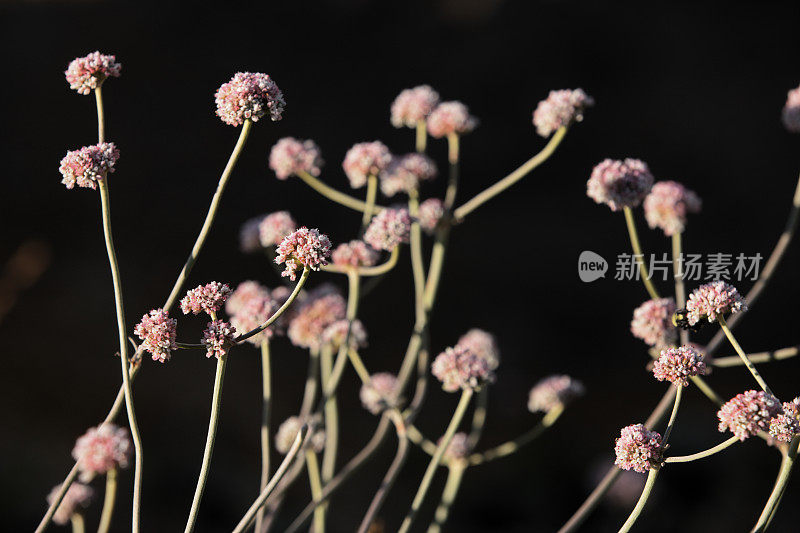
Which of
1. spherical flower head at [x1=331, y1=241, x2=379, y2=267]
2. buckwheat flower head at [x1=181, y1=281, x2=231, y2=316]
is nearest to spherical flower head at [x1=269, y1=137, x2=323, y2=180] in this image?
spherical flower head at [x1=331, y1=241, x2=379, y2=267]

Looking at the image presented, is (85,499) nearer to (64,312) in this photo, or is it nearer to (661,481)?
(64,312)

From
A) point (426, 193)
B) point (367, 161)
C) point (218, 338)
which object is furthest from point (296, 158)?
point (426, 193)

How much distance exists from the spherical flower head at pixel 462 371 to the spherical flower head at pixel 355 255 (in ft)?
0.49

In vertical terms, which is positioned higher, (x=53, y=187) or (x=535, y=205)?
(x=535, y=205)

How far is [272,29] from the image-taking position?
2.01 meters

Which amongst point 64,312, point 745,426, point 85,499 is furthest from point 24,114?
point 745,426

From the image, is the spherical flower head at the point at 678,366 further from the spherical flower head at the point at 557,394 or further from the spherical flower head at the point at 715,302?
the spherical flower head at the point at 557,394

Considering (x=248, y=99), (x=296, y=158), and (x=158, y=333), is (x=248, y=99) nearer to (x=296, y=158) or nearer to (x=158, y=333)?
(x=158, y=333)

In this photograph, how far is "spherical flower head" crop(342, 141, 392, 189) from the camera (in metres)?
0.92

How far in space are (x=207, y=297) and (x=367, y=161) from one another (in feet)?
1.24

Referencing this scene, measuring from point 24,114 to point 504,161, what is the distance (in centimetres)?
126

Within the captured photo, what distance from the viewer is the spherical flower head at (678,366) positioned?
1.93 ft

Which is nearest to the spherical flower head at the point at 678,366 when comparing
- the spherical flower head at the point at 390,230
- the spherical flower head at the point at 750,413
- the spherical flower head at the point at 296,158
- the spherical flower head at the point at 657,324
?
the spherical flower head at the point at 750,413

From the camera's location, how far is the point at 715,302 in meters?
0.64
